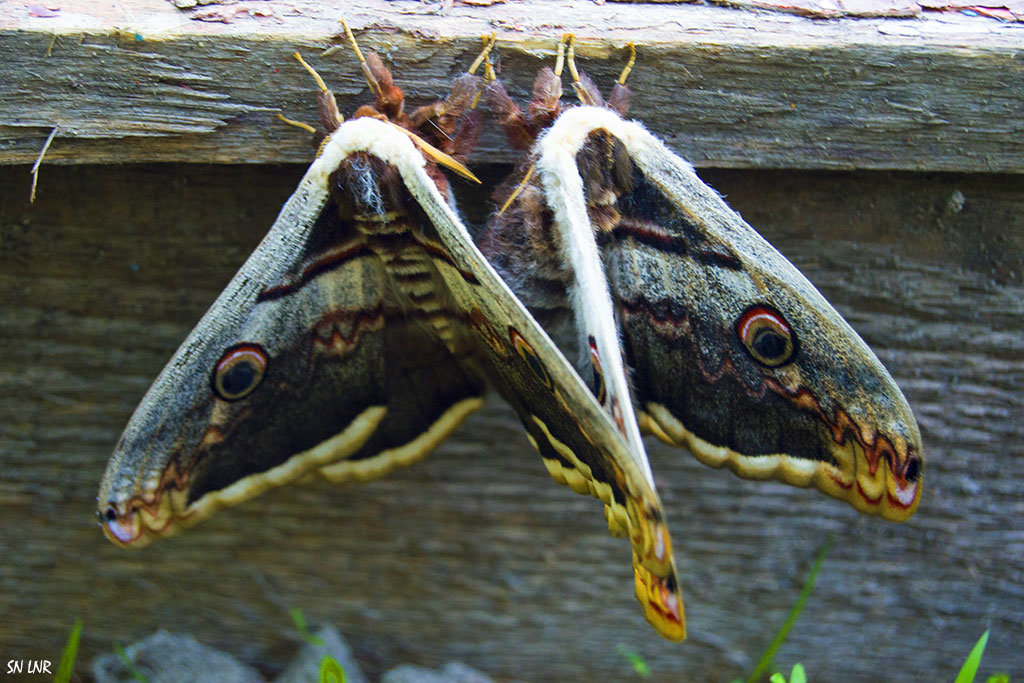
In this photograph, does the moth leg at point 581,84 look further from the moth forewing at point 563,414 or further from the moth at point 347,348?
the moth forewing at point 563,414

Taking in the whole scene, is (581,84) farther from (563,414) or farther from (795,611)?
(795,611)

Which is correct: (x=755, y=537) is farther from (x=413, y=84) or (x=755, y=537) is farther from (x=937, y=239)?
(x=413, y=84)

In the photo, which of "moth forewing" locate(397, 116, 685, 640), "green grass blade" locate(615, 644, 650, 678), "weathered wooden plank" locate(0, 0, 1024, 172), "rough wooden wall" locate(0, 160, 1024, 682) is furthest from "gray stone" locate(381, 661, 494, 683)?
"weathered wooden plank" locate(0, 0, 1024, 172)

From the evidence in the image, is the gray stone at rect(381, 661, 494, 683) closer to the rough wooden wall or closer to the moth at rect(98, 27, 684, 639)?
the rough wooden wall

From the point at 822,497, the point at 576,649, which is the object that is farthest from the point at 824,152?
the point at 576,649

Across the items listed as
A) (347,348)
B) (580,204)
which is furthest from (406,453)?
(580,204)

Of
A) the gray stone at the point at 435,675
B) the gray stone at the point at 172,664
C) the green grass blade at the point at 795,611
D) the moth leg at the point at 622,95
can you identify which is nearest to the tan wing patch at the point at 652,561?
the moth leg at the point at 622,95
